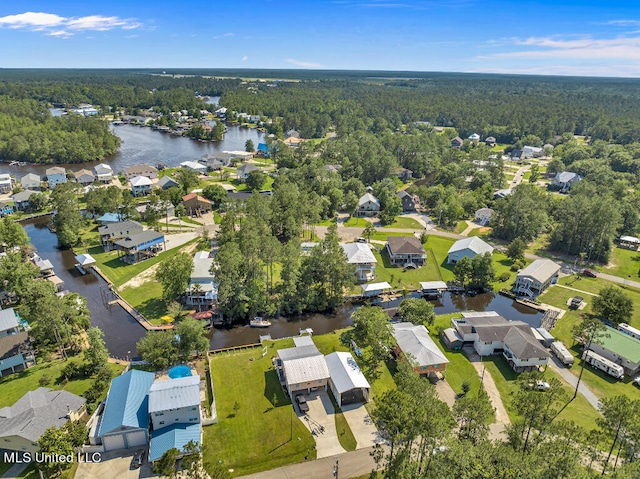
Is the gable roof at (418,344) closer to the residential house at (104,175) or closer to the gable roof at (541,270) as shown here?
the gable roof at (541,270)

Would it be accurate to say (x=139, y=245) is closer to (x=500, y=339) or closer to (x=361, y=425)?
(x=361, y=425)

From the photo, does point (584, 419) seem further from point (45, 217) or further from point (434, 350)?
point (45, 217)

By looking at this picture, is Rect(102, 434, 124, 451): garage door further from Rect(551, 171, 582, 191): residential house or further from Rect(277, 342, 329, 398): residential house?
Rect(551, 171, 582, 191): residential house

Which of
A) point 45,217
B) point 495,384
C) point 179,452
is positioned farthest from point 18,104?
point 495,384

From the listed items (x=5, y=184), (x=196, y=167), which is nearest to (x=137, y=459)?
A: (x=5, y=184)

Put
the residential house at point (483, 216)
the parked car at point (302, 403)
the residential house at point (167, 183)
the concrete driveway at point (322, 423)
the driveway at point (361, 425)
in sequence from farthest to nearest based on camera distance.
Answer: the residential house at point (167, 183) < the residential house at point (483, 216) < the parked car at point (302, 403) < the driveway at point (361, 425) < the concrete driveway at point (322, 423)

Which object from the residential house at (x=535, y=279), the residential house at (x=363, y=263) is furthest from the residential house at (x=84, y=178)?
the residential house at (x=535, y=279)

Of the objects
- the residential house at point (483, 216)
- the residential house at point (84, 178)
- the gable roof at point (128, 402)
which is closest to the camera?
the gable roof at point (128, 402)

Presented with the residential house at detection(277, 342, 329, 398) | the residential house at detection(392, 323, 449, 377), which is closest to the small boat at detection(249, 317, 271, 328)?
the residential house at detection(277, 342, 329, 398)
